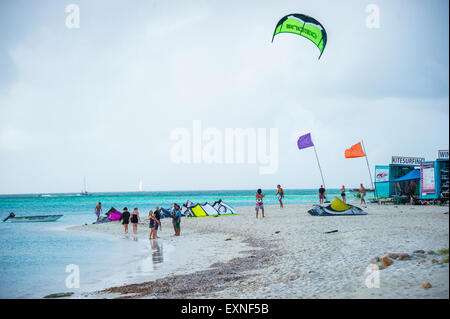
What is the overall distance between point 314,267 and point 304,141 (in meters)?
17.1

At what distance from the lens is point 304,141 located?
79.0 ft

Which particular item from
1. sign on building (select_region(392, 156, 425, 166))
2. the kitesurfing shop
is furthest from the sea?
sign on building (select_region(392, 156, 425, 166))

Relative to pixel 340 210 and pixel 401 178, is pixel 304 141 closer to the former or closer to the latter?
pixel 401 178

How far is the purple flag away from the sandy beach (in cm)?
1097

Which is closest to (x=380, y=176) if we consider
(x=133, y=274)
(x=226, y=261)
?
(x=226, y=261)

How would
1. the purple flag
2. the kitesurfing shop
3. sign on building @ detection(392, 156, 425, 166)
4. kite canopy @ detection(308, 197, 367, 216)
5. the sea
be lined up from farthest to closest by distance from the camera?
1. sign on building @ detection(392, 156, 425, 166)
2. the purple flag
3. the kitesurfing shop
4. kite canopy @ detection(308, 197, 367, 216)
5. the sea

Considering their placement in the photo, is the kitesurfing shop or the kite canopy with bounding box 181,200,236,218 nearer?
the kitesurfing shop

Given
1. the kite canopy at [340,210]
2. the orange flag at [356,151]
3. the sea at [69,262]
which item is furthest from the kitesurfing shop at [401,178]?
the sea at [69,262]

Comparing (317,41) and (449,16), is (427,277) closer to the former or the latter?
(449,16)

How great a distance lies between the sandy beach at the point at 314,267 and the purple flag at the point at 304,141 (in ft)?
36.0

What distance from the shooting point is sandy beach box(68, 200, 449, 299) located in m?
5.35

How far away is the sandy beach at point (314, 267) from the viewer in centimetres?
535

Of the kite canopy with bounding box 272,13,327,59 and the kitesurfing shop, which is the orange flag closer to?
the kitesurfing shop
